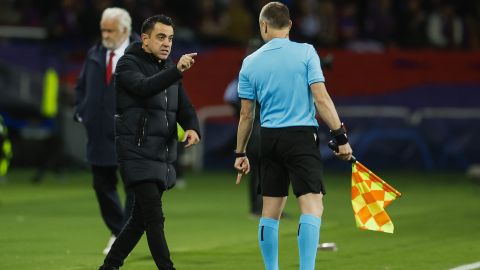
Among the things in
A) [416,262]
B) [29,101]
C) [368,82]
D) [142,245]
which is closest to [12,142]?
[29,101]

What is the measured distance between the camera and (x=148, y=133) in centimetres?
928

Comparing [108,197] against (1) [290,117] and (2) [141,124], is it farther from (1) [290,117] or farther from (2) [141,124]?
(1) [290,117]

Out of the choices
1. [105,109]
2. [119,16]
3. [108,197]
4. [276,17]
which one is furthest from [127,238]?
[119,16]

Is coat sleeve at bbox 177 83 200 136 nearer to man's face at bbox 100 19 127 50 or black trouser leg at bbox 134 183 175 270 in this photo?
black trouser leg at bbox 134 183 175 270

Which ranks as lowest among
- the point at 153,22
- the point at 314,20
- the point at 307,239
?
the point at 314,20

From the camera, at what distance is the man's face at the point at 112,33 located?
11.6m

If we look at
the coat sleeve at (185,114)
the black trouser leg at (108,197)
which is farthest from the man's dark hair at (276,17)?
the black trouser leg at (108,197)

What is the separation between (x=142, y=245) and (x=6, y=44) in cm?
1293

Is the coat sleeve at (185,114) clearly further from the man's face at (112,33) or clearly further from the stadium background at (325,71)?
the stadium background at (325,71)

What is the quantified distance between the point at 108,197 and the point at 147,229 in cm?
260

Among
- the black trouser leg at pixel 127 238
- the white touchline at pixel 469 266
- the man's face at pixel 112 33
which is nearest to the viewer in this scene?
the black trouser leg at pixel 127 238

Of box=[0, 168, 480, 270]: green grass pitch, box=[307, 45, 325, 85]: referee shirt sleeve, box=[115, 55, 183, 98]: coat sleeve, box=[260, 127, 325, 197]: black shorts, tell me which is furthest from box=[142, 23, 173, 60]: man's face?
box=[0, 168, 480, 270]: green grass pitch

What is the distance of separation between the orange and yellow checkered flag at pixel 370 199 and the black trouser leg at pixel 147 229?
152 cm

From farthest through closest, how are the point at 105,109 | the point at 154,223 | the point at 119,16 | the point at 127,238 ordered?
the point at 105,109 → the point at 119,16 → the point at 127,238 → the point at 154,223
